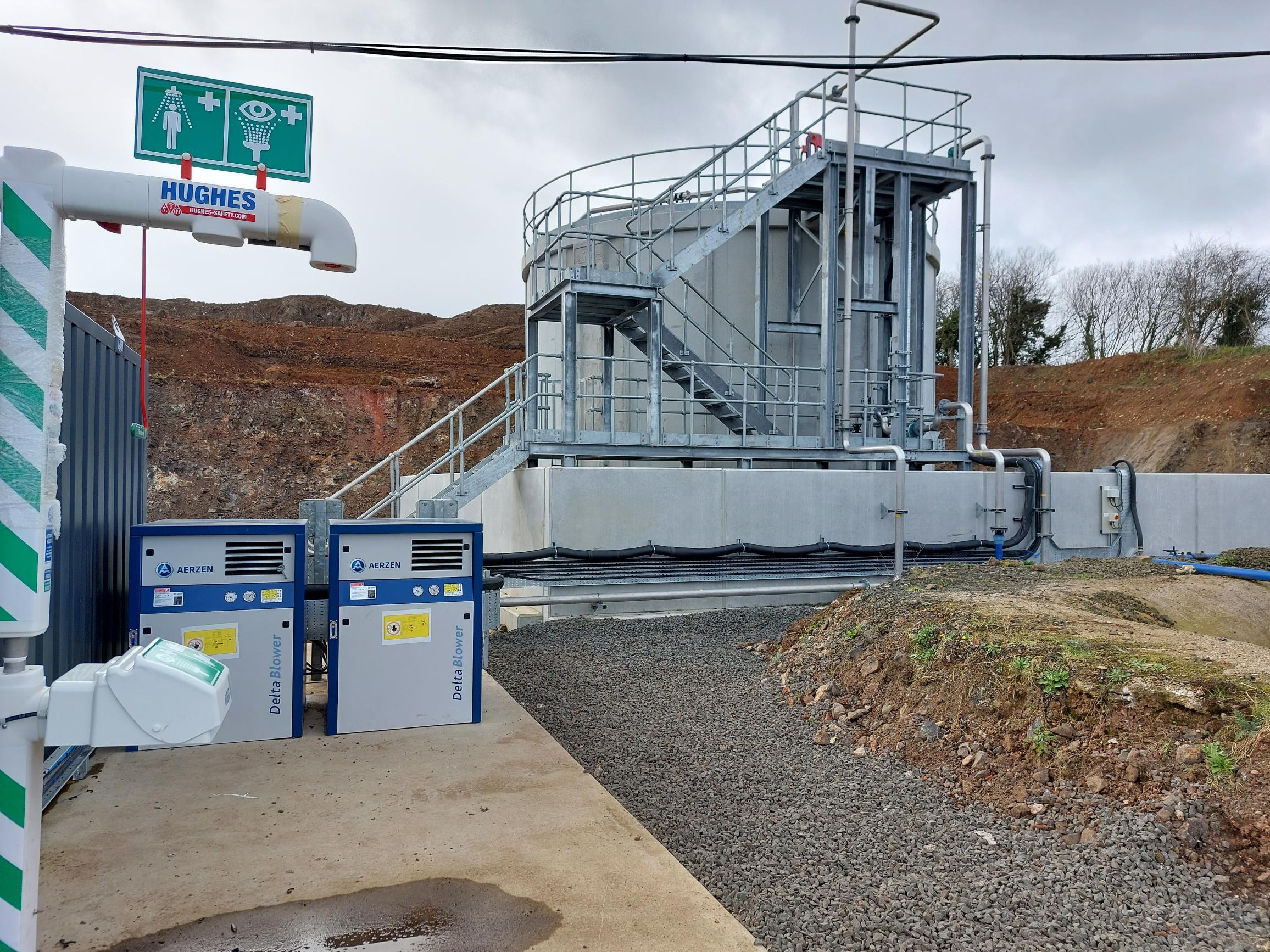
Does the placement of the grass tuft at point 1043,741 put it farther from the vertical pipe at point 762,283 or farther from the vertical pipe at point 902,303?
the vertical pipe at point 762,283

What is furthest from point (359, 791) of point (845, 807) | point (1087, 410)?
point (1087, 410)

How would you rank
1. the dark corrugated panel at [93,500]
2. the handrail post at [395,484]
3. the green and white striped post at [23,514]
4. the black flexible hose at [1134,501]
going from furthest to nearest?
1. the black flexible hose at [1134,501]
2. the handrail post at [395,484]
3. the dark corrugated panel at [93,500]
4. the green and white striped post at [23,514]

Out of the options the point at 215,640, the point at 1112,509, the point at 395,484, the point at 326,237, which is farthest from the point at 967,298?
the point at 326,237

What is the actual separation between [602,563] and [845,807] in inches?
250

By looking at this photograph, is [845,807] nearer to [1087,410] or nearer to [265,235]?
[265,235]

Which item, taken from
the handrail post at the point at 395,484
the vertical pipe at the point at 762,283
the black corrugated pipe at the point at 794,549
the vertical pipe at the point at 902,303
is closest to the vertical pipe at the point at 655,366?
the black corrugated pipe at the point at 794,549

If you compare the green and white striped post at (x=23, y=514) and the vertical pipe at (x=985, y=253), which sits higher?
the vertical pipe at (x=985, y=253)

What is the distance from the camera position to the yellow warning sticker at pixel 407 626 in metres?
5.92

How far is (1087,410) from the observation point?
3816 cm

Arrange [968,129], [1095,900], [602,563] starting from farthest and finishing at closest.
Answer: [968,129]
[602,563]
[1095,900]

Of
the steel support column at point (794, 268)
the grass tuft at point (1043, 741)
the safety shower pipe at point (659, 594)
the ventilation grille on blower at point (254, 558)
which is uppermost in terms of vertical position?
the steel support column at point (794, 268)

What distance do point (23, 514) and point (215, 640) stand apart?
3.45 m

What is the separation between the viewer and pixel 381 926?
3307 mm

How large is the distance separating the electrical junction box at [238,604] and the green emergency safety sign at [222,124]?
3.08m
